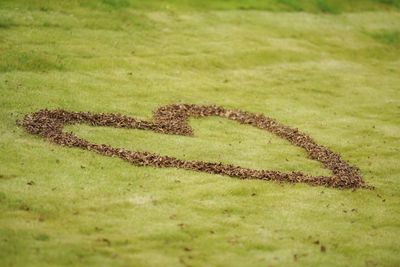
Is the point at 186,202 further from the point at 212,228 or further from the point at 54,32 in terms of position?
the point at 54,32

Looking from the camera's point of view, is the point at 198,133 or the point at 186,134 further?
the point at 198,133

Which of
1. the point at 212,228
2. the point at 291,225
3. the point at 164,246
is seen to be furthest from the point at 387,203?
the point at 164,246

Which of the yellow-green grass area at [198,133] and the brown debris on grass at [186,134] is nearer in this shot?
the yellow-green grass area at [198,133]

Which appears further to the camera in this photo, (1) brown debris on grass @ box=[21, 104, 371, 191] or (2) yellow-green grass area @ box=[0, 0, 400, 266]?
(1) brown debris on grass @ box=[21, 104, 371, 191]
